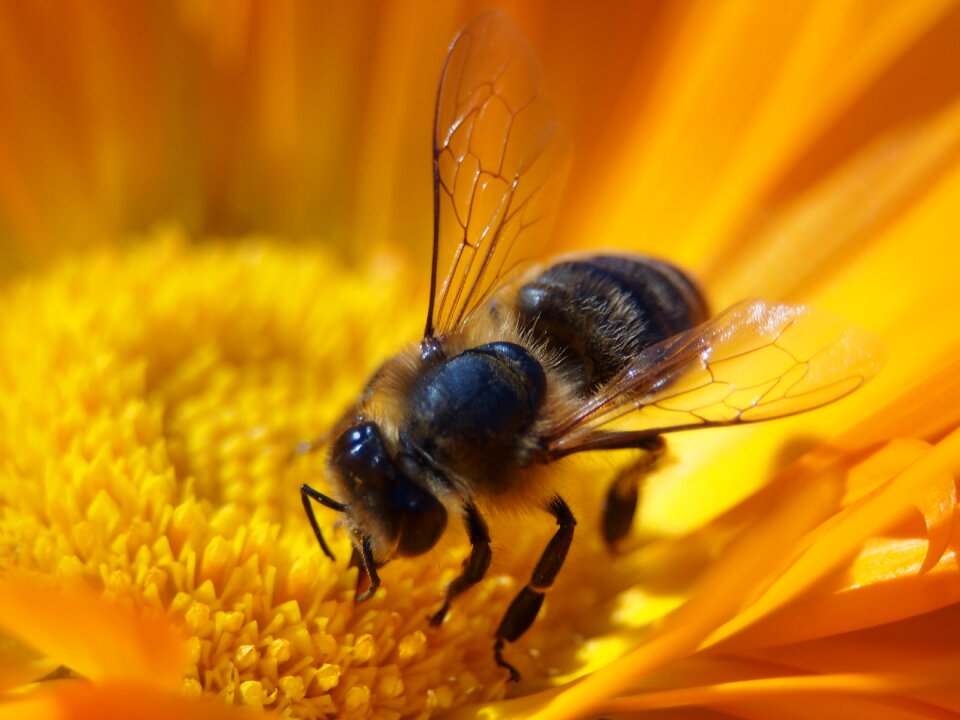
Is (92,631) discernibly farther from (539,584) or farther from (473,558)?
(539,584)

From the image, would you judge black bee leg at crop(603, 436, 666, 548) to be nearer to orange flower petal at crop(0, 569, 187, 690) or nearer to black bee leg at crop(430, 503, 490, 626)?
black bee leg at crop(430, 503, 490, 626)

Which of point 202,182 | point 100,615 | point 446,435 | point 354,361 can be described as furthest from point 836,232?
point 100,615

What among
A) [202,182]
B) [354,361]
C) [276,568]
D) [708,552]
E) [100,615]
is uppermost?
[202,182]

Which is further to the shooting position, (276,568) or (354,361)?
(354,361)

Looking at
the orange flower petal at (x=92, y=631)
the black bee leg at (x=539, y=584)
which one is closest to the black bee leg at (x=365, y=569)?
the black bee leg at (x=539, y=584)

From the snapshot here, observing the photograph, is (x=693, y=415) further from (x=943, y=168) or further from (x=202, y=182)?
(x=202, y=182)
